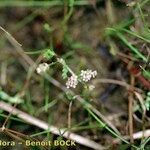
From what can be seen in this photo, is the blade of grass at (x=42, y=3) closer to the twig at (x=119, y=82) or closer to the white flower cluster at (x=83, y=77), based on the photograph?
the twig at (x=119, y=82)

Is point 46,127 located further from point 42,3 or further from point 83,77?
point 42,3

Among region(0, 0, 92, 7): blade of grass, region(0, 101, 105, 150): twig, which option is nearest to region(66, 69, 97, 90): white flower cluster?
region(0, 101, 105, 150): twig

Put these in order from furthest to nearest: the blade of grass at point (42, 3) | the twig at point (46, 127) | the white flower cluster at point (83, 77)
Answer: the blade of grass at point (42, 3) → the twig at point (46, 127) → the white flower cluster at point (83, 77)

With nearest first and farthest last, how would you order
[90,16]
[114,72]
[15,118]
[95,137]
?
[15,118] < [95,137] < [114,72] < [90,16]

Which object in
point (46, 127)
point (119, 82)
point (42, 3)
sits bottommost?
point (46, 127)

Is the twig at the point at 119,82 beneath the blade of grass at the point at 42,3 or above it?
beneath

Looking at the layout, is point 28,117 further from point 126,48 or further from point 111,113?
point 126,48

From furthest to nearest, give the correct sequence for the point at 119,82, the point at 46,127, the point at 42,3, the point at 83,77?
the point at 42,3, the point at 119,82, the point at 46,127, the point at 83,77

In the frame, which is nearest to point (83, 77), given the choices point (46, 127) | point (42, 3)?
point (46, 127)

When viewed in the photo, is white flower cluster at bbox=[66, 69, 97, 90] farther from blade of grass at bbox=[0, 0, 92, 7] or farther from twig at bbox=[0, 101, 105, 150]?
blade of grass at bbox=[0, 0, 92, 7]

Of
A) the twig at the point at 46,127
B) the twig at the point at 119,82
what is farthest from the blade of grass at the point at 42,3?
the twig at the point at 46,127

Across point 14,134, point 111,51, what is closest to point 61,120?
point 14,134
